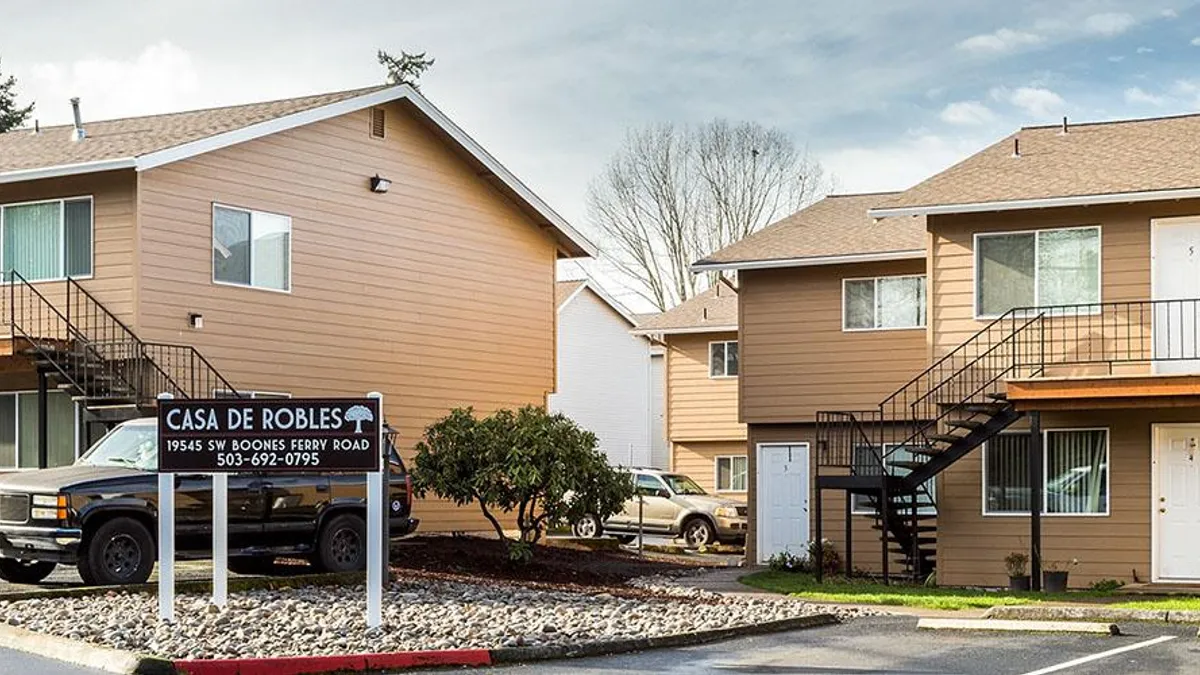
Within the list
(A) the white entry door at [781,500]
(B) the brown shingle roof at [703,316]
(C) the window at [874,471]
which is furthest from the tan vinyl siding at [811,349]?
(B) the brown shingle roof at [703,316]

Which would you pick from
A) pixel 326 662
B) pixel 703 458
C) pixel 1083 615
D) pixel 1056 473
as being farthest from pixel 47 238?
pixel 703 458

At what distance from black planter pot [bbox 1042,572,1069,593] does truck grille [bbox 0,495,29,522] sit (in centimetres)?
1294

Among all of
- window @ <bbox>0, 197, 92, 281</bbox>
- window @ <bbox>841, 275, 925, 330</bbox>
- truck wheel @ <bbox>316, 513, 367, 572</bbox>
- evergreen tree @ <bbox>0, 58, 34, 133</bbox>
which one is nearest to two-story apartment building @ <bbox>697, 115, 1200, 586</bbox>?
window @ <bbox>841, 275, 925, 330</bbox>

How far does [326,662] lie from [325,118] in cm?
1583

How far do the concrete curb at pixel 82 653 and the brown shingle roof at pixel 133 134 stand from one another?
11.4 m

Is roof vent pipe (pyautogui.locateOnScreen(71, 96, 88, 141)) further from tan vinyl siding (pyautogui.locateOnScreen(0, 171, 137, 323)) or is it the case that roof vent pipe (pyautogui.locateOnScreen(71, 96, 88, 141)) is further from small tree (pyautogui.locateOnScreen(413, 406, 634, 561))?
small tree (pyautogui.locateOnScreen(413, 406, 634, 561))

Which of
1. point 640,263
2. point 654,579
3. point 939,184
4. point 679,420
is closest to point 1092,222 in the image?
point 939,184

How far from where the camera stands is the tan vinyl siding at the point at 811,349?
2781 centimetres

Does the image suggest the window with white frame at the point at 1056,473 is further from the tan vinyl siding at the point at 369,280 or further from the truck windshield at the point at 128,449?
the truck windshield at the point at 128,449

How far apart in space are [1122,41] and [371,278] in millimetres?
12835

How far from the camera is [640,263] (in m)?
55.1

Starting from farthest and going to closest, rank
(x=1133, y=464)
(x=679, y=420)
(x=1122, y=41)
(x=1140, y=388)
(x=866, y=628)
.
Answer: (x=679, y=420) → (x=1122, y=41) → (x=1133, y=464) → (x=1140, y=388) → (x=866, y=628)

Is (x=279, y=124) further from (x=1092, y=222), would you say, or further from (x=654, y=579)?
(x=1092, y=222)

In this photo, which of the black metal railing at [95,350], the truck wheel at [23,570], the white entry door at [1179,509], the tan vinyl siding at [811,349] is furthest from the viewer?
the tan vinyl siding at [811,349]
